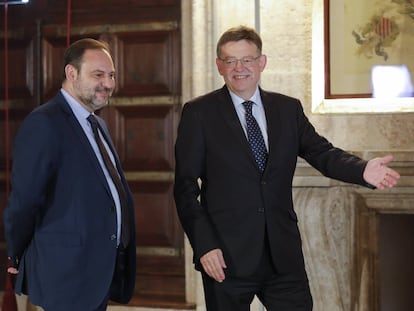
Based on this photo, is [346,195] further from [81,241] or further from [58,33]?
[58,33]

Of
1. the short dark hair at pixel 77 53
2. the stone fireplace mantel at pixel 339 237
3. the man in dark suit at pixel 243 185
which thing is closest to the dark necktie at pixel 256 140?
the man in dark suit at pixel 243 185

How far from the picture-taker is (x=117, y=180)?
3.11m

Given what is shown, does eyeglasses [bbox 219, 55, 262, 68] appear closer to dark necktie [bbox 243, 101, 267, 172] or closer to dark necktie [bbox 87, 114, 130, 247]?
dark necktie [bbox 243, 101, 267, 172]

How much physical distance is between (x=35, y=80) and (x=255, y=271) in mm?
2908

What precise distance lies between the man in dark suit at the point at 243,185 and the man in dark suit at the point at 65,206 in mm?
334

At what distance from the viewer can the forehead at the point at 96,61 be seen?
3076mm

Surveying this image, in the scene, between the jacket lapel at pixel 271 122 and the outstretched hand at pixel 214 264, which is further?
the jacket lapel at pixel 271 122

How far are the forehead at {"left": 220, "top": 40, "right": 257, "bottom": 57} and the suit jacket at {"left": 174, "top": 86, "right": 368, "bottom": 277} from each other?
0.19m

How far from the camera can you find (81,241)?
116 inches

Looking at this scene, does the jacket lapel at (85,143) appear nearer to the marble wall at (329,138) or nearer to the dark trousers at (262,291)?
the dark trousers at (262,291)

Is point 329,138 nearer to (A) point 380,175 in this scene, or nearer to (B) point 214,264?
(A) point 380,175

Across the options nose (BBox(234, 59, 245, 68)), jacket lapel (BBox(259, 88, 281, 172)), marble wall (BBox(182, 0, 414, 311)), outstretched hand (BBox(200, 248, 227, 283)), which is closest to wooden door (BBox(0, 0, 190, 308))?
marble wall (BBox(182, 0, 414, 311))

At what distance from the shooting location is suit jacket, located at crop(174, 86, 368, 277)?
10.0 feet

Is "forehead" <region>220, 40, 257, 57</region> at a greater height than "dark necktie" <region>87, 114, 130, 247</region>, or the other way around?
"forehead" <region>220, 40, 257, 57</region>
